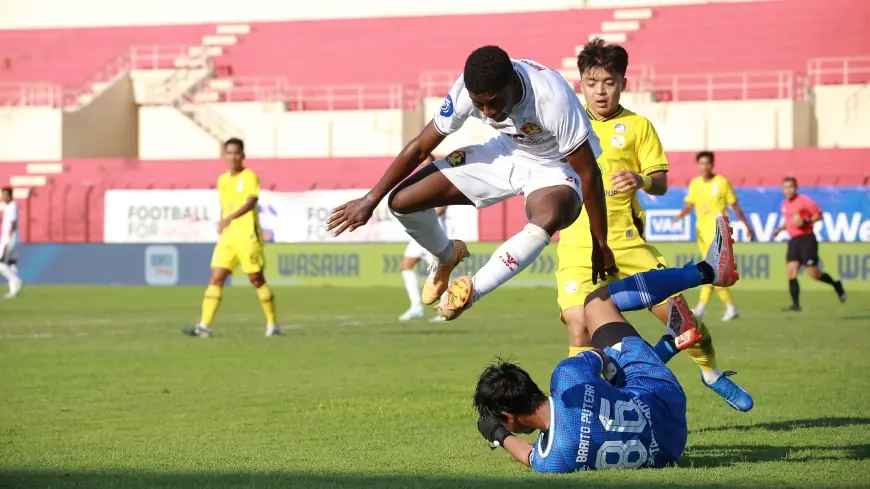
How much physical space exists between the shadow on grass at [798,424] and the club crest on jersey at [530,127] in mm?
2370

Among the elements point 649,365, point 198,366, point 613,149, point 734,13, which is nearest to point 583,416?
point 649,365

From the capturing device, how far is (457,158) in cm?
831

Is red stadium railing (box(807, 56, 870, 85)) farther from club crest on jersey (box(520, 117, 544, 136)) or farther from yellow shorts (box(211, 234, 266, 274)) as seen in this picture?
club crest on jersey (box(520, 117, 544, 136))

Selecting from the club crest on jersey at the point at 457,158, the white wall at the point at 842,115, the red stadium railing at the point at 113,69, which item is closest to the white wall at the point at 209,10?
the red stadium railing at the point at 113,69

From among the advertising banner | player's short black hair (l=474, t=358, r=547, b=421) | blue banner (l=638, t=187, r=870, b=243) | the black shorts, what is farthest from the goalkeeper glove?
blue banner (l=638, t=187, r=870, b=243)

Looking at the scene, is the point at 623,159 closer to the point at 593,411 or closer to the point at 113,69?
the point at 593,411

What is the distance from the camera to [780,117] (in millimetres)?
33750

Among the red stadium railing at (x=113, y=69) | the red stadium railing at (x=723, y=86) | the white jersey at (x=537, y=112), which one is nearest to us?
the white jersey at (x=537, y=112)

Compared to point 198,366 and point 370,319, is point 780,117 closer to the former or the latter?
point 370,319

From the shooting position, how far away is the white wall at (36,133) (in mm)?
39031

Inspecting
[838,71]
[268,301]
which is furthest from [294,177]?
[268,301]

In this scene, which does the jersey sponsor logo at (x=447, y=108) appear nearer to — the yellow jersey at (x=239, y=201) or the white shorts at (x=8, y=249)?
the yellow jersey at (x=239, y=201)

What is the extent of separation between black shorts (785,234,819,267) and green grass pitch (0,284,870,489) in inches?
53.0

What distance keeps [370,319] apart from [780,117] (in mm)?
16859
